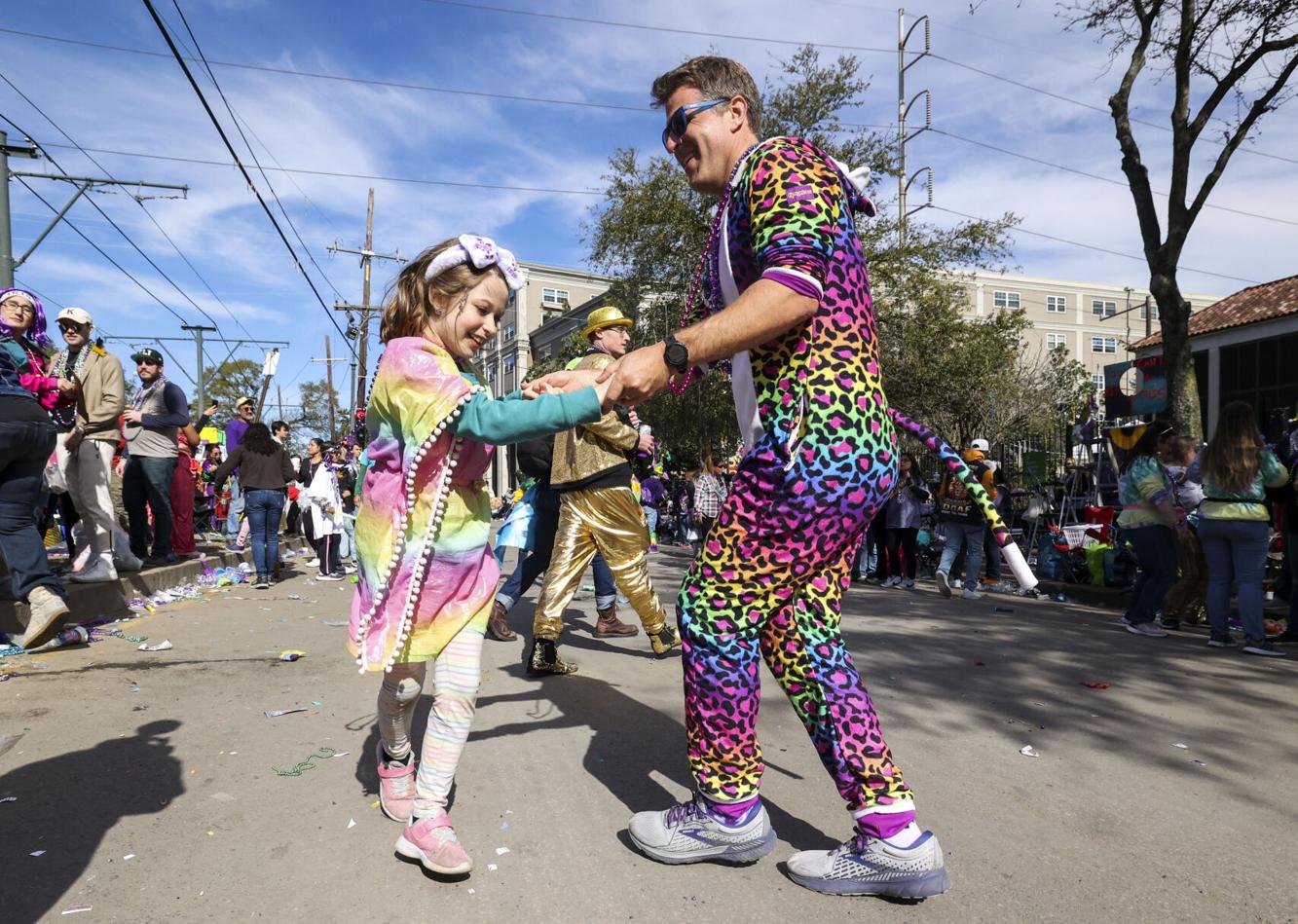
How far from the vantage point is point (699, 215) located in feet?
64.6

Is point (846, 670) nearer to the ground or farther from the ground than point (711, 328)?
nearer to the ground

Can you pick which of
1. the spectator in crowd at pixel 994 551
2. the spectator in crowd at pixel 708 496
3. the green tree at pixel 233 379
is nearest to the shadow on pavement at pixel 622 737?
Result: the spectator in crowd at pixel 994 551

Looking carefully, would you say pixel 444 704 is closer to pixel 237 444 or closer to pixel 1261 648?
pixel 1261 648

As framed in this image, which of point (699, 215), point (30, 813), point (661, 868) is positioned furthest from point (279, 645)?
point (699, 215)

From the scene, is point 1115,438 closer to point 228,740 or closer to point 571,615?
point 571,615

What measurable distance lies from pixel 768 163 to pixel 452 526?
1342mm

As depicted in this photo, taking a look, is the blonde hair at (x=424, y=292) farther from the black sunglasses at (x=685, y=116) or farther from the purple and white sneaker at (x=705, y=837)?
the purple and white sneaker at (x=705, y=837)

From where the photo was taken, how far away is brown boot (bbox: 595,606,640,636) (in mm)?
5949

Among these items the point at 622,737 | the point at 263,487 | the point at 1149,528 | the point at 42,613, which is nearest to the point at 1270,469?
the point at 1149,528

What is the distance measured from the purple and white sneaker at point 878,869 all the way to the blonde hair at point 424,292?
189 centimetres

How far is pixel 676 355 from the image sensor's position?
193 cm

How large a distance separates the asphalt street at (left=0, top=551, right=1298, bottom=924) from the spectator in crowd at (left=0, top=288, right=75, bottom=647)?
0.36 metres

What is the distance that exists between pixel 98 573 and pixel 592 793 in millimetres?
5399

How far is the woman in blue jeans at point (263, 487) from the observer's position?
8914 millimetres
